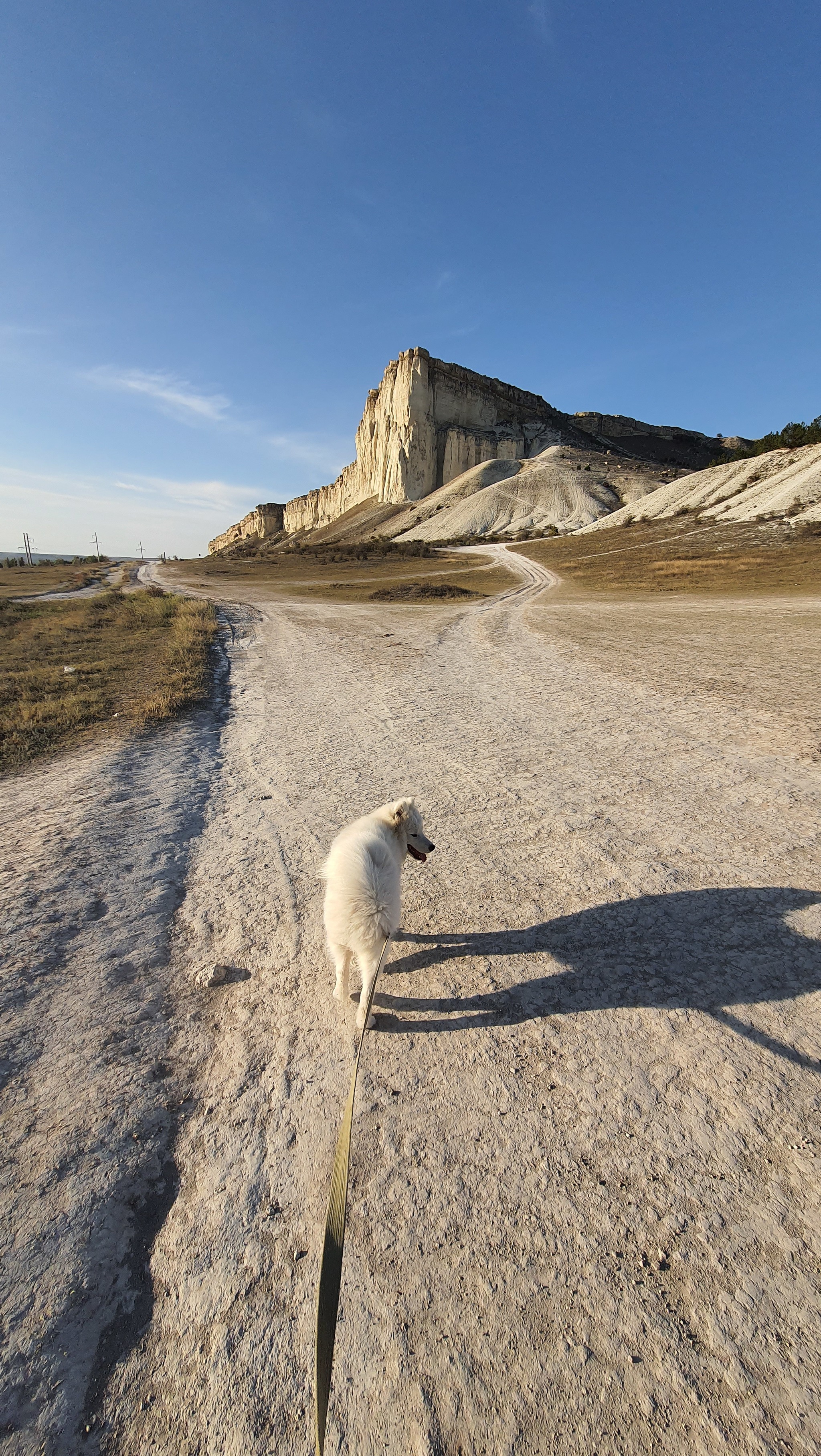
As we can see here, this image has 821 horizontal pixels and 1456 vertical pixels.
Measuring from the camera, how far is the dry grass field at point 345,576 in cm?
3366

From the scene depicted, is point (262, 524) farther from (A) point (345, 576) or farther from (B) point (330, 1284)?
(B) point (330, 1284)

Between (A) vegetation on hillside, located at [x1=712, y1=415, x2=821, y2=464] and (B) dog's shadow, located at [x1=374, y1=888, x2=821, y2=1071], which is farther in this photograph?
(A) vegetation on hillside, located at [x1=712, y1=415, x2=821, y2=464]

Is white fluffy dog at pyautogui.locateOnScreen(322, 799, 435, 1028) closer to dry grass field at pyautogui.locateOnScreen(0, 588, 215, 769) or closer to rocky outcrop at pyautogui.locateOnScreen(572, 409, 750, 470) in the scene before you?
dry grass field at pyautogui.locateOnScreen(0, 588, 215, 769)

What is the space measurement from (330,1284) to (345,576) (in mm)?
46951

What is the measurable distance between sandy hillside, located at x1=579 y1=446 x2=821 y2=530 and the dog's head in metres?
41.2

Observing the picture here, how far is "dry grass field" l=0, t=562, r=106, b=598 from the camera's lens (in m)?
42.4

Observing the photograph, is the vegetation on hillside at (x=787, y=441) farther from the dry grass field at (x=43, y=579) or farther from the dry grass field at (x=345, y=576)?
the dry grass field at (x=43, y=579)

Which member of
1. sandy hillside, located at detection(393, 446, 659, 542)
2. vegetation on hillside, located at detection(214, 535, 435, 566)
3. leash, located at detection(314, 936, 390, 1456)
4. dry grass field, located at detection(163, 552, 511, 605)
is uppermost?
sandy hillside, located at detection(393, 446, 659, 542)

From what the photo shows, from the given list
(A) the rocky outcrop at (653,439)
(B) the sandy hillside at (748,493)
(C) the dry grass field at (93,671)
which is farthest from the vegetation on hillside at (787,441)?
(A) the rocky outcrop at (653,439)

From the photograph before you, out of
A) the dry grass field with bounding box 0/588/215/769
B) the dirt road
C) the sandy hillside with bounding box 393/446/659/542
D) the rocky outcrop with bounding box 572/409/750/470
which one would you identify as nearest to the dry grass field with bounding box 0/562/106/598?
the dry grass field with bounding box 0/588/215/769

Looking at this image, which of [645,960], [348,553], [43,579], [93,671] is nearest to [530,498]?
[348,553]

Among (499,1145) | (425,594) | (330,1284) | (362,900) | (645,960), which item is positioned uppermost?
(425,594)

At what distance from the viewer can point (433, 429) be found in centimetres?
10244

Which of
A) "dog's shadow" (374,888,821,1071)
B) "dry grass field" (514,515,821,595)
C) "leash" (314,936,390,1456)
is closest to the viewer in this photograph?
"leash" (314,936,390,1456)
